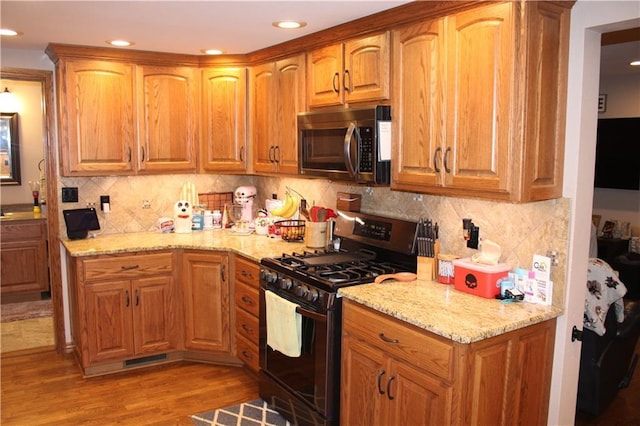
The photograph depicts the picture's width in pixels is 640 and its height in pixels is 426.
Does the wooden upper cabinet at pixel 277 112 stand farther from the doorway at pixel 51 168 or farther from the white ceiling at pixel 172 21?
the doorway at pixel 51 168

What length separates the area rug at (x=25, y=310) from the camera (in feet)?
17.2

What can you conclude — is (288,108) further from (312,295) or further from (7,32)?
(7,32)

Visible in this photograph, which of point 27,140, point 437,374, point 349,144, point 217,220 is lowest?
point 437,374

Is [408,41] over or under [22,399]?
over

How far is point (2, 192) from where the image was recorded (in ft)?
20.6

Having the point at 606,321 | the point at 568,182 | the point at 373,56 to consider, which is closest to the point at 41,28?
the point at 373,56

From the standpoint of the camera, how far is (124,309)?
12.5 ft

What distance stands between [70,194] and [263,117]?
1.63 m

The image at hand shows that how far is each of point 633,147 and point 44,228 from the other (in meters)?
6.68

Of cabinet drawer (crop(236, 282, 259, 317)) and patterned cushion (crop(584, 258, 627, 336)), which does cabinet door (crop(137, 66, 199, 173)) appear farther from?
patterned cushion (crop(584, 258, 627, 336))

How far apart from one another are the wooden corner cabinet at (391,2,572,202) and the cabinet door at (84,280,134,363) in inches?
90.8

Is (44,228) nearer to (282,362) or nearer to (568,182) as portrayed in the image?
(282,362)

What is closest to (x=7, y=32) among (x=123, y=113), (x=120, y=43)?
(x=120, y=43)

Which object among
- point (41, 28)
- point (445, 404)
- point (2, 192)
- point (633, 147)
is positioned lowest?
point (445, 404)
